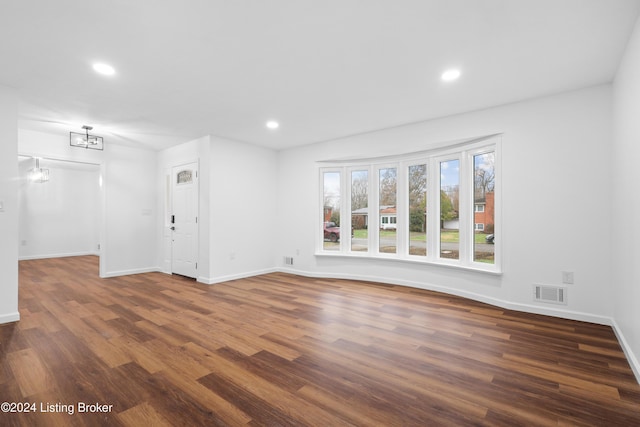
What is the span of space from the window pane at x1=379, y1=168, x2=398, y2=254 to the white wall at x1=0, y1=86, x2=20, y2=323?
4.99m

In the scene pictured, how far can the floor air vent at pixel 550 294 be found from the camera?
3.48m

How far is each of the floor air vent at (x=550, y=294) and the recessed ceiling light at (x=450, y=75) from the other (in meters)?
2.64

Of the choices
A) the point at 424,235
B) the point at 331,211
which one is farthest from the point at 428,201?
the point at 331,211

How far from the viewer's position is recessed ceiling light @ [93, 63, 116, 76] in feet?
9.45

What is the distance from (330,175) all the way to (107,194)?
4.39 metres

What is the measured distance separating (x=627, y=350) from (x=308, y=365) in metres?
2.66

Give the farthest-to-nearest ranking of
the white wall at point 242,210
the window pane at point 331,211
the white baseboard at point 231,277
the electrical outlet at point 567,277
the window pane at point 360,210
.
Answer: the window pane at point 331,211 < the window pane at point 360,210 < the white wall at point 242,210 < the white baseboard at point 231,277 < the electrical outlet at point 567,277

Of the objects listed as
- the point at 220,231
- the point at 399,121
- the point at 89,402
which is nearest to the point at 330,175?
the point at 399,121

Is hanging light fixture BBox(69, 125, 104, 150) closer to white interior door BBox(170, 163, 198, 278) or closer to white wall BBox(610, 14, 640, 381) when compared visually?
white interior door BBox(170, 163, 198, 278)

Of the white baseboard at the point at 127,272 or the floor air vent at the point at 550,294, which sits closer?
the floor air vent at the point at 550,294

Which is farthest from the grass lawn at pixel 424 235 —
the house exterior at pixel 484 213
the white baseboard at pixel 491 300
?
the white baseboard at pixel 491 300

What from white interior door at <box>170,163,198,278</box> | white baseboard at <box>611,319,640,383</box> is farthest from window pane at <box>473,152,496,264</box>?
white interior door at <box>170,163,198,278</box>

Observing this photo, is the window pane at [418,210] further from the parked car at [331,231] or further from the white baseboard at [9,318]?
the white baseboard at [9,318]

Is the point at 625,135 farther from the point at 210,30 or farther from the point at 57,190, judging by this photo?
the point at 57,190
